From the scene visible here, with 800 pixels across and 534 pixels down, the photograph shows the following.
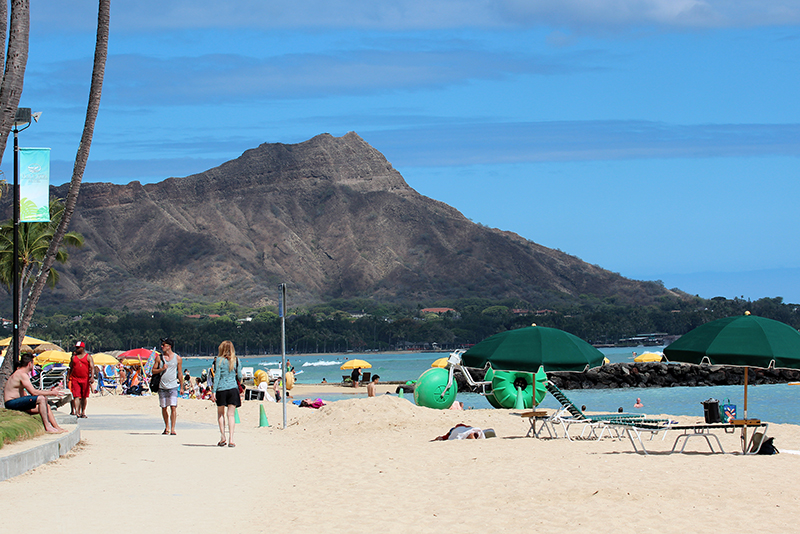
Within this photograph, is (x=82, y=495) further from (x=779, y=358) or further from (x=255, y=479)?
(x=779, y=358)

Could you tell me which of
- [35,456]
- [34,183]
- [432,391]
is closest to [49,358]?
[432,391]

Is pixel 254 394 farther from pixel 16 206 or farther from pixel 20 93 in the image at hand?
pixel 20 93

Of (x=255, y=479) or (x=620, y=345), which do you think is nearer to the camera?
(x=255, y=479)

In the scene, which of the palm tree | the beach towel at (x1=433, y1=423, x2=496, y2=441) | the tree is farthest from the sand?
the palm tree

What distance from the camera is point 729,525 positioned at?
7.11m

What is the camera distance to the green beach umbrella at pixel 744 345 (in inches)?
503

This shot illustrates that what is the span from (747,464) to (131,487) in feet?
23.4

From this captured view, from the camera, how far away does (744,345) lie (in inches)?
514

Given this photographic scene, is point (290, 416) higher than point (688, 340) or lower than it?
lower

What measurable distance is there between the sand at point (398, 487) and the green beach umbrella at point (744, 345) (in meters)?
1.31

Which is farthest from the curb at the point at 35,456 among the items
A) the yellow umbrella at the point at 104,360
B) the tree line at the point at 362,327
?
the tree line at the point at 362,327

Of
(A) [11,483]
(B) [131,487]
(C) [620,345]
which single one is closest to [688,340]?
(B) [131,487]

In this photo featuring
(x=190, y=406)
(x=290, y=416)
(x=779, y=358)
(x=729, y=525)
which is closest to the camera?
(x=729, y=525)

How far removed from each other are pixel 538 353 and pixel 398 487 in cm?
802
